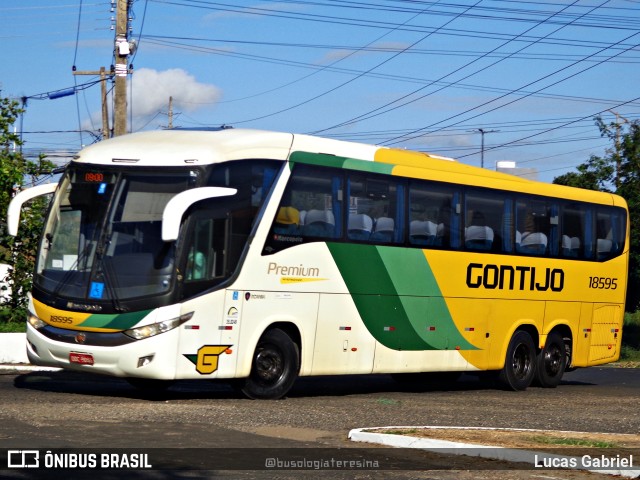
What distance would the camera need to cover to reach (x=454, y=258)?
2027 centimetres

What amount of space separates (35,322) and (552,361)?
11.1 m

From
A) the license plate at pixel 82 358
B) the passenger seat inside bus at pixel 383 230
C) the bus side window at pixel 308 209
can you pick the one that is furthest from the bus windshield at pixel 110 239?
the passenger seat inside bus at pixel 383 230

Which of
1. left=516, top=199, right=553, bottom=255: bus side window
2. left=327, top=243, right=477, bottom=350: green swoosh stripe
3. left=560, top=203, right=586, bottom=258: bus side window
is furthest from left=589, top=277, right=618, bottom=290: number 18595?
left=327, top=243, right=477, bottom=350: green swoosh stripe

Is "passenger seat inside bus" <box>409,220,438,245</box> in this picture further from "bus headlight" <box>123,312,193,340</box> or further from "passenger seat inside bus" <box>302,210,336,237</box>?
"bus headlight" <box>123,312,193,340</box>

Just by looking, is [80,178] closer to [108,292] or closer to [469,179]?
[108,292]

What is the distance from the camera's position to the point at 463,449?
442 inches

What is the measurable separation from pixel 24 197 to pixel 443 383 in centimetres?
1061

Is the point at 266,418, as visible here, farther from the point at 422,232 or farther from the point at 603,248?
the point at 603,248

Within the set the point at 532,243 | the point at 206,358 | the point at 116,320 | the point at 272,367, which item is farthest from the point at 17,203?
the point at 532,243

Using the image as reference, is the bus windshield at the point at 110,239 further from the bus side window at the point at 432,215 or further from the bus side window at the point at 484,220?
the bus side window at the point at 484,220

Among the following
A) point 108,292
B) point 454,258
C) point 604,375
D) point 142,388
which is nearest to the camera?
point 108,292

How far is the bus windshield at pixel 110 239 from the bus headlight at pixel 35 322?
0.46 metres

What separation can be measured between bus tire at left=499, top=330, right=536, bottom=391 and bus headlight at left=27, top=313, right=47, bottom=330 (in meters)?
9.39

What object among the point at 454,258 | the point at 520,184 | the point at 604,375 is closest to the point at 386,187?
the point at 454,258
